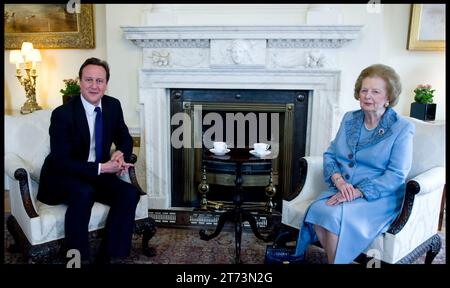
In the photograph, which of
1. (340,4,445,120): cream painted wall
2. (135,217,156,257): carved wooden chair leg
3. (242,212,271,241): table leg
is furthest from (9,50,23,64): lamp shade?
(340,4,445,120): cream painted wall

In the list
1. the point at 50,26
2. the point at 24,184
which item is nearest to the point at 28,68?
the point at 50,26

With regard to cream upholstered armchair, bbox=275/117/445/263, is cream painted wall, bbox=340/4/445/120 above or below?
above

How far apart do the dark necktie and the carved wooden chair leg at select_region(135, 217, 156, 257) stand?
398 millimetres

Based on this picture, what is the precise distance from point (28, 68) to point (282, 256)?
245 cm

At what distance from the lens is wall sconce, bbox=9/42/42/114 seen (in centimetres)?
286

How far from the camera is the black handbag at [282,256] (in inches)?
67.9

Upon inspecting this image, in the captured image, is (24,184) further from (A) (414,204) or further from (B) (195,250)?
(A) (414,204)

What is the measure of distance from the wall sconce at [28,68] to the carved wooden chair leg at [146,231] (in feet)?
5.45

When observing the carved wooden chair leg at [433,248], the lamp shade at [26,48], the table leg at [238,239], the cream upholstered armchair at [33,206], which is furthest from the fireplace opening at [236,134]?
the lamp shade at [26,48]

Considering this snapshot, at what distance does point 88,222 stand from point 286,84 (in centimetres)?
158

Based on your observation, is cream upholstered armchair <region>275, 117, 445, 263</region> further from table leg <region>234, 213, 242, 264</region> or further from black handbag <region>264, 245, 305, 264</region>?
table leg <region>234, 213, 242, 264</region>

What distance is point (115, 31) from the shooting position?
262 centimetres
